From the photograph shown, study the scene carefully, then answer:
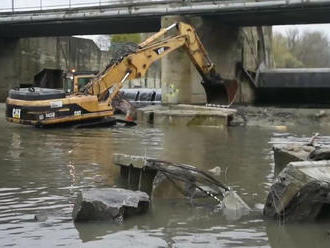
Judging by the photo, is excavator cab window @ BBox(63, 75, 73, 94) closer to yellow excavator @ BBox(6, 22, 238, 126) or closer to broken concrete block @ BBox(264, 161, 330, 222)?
yellow excavator @ BBox(6, 22, 238, 126)

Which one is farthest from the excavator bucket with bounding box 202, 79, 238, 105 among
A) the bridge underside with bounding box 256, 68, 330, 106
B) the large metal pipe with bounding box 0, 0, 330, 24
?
the bridge underside with bounding box 256, 68, 330, 106

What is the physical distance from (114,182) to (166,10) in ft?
79.1

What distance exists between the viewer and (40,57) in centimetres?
5166

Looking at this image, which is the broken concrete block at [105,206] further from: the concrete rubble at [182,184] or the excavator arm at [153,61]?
the excavator arm at [153,61]

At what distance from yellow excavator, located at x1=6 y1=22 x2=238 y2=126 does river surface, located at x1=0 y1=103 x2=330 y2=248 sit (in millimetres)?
2932

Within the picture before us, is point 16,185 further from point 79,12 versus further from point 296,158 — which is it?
point 79,12


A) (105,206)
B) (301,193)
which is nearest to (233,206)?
(301,193)

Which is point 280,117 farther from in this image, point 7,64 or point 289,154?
point 7,64

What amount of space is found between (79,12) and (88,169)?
25661 mm

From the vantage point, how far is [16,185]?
1018cm

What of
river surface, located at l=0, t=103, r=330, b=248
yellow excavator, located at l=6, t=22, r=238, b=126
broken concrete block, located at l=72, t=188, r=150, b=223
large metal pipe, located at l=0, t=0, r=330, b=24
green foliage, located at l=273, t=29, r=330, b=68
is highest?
green foliage, located at l=273, t=29, r=330, b=68

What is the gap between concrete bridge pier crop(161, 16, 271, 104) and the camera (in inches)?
1320

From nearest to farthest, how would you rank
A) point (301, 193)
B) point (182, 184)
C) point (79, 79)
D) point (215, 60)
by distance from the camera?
point (301, 193) < point (182, 184) < point (79, 79) < point (215, 60)

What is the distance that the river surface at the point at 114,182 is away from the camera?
22.4ft
